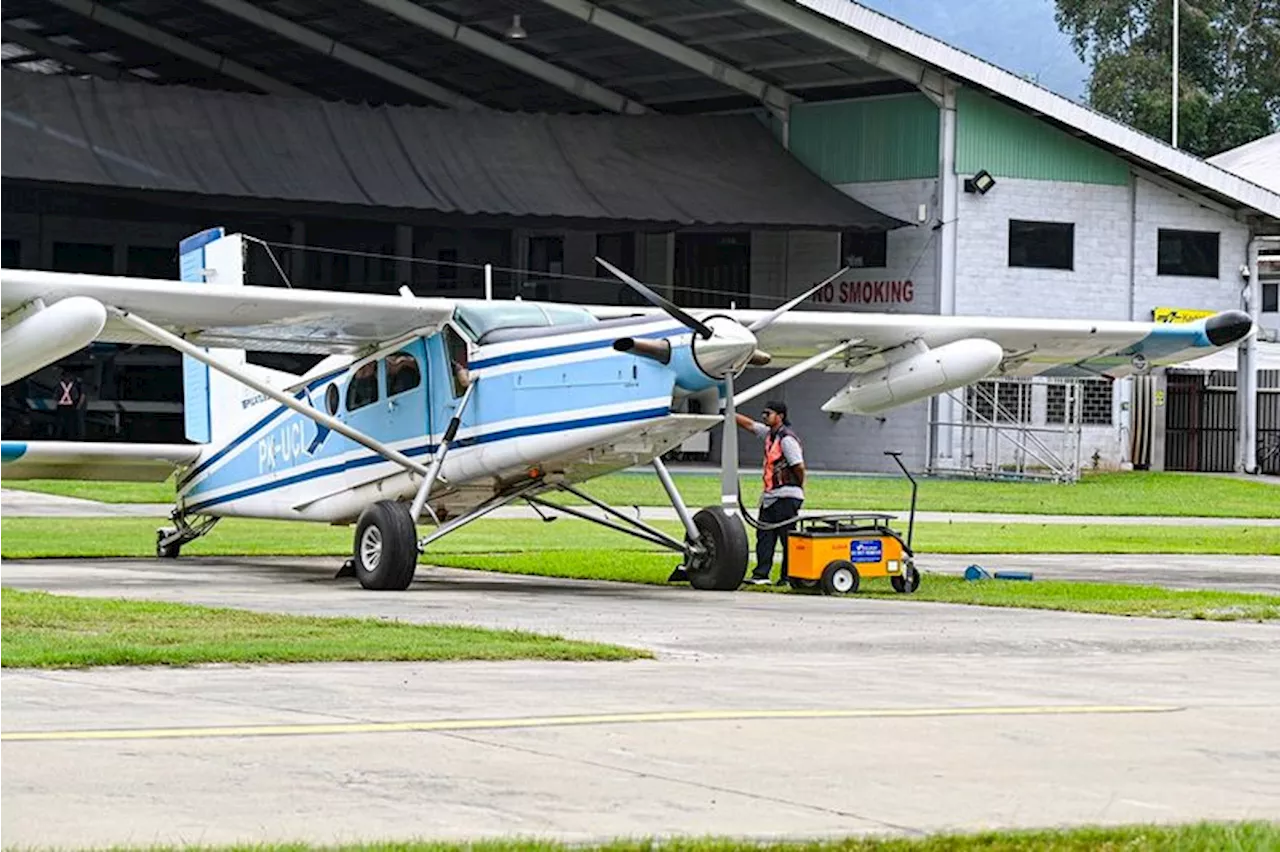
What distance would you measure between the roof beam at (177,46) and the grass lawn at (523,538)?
2596 centimetres

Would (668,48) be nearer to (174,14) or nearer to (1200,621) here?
(174,14)

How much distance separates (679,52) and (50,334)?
109 ft

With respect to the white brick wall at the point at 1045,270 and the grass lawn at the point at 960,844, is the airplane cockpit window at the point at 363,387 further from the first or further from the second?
the white brick wall at the point at 1045,270

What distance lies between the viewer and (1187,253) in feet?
176

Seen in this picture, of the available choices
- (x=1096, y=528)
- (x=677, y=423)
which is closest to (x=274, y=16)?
(x=1096, y=528)

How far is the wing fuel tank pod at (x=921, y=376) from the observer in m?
23.3

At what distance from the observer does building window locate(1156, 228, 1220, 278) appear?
53.4 m

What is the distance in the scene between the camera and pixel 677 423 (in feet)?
61.7

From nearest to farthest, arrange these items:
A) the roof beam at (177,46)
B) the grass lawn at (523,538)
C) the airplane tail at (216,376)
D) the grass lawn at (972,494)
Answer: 1. the airplane tail at (216,376)
2. the grass lawn at (523,538)
3. the grass lawn at (972,494)
4. the roof beam at (177,46)

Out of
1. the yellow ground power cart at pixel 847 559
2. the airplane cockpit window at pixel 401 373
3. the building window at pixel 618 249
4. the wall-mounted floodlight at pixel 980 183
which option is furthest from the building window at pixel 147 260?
the yellow ground power cart at pixel 847 559

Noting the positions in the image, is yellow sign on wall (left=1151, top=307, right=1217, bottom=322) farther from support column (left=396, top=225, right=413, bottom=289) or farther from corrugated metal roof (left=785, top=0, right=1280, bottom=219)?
support column (left=396, top=225, right=413, bottom=289)

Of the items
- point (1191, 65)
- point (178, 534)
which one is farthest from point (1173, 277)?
point (1191, 65)

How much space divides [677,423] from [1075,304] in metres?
35.1

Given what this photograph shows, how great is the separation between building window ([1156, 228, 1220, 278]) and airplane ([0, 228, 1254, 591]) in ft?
92.7
